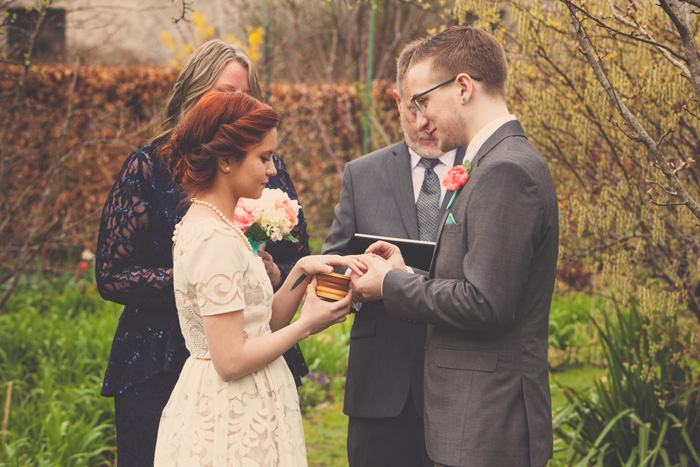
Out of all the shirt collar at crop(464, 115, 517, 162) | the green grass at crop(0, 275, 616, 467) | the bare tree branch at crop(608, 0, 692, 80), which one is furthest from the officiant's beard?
the green grass at crop(0, 275, 616, 467)

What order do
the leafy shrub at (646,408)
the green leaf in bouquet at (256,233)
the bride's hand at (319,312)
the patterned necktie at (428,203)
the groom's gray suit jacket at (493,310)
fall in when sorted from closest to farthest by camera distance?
the groom's gray suit jacket at (493,310) < the bride's hand at (319,312) < the green leaf in bouquet at (256,233) < the patterned necktie at (428,203) < the leafy shrub at (646,408)

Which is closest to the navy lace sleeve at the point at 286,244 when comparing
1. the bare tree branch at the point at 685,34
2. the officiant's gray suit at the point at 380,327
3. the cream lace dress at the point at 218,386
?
the officiant's gray suit at the point at 380,327

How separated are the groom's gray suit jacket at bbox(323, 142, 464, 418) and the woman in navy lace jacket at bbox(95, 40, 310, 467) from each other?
454 millimetres

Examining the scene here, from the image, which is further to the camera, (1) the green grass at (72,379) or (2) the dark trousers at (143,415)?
(1) the green grass at (72,379)

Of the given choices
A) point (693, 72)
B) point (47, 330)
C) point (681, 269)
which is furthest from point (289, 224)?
point (47, 330)

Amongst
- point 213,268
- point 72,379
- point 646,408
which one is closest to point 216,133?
point 213,268

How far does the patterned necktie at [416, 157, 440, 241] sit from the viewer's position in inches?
121

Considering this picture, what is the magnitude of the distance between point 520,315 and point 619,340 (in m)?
2.68

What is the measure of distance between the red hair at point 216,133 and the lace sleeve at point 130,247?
49 centimetres

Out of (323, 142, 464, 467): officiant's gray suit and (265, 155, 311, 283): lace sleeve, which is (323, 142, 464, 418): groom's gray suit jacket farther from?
(265, 155, 311, 283): lace sleeve

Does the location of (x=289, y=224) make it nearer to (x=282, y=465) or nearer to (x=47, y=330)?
(x=282, y=465)

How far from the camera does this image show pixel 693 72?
8.08 ft

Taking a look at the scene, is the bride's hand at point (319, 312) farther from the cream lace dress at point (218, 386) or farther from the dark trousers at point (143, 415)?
the dark trousers at point (143, 415)

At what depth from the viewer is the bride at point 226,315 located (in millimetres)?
2221
